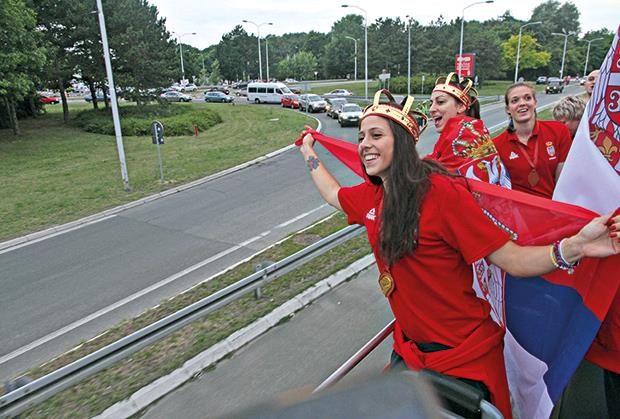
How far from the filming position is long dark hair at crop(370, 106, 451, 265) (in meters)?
1.97

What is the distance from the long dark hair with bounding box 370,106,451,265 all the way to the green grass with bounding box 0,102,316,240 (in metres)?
10.6

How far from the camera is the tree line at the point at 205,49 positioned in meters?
22.1

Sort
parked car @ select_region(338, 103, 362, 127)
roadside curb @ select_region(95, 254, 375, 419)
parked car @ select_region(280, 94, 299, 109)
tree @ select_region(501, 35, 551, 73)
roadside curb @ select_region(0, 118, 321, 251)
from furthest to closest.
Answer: tree @ select_region(501, 35, 551, 73)
parked car @ select_region(280, 94, 299, 109)
parked car @ select_region(338, 103, 362, 127)
roadside curb @ select_region(0, 118, 321, 251)
roadside curb @ select_region(95, 254, 375, 419)

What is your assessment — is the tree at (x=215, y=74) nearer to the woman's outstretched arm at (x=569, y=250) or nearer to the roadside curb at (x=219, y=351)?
the roadside curb at (x=219, y=351)

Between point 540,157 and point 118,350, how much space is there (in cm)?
380

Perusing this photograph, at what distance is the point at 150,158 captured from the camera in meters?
19.7

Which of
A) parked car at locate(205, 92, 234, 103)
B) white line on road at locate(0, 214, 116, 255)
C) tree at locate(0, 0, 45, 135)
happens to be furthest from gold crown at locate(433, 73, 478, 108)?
parked car at locate(205, 92, 234, 103)

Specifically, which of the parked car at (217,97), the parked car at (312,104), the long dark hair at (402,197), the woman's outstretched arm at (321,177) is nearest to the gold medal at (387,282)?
the long dark hair at (402,197)

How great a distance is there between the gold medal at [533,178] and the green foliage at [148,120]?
2564cm

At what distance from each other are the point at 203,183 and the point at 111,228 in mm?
4499

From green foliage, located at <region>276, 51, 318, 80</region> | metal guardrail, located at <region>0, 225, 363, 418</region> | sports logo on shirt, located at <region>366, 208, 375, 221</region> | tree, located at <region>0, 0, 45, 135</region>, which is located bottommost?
metal guardrail, located at <region>0, 225, 363, 418</region>

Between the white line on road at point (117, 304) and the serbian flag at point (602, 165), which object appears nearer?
the serbian flag at point (602, 165)

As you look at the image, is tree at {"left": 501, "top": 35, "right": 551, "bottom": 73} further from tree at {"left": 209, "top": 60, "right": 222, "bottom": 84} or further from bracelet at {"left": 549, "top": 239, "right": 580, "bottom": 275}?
bracelet at {"left": 549, "top": 239, "right": 580, "bottom": 275}

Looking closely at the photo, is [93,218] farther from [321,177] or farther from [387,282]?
[387,282]
